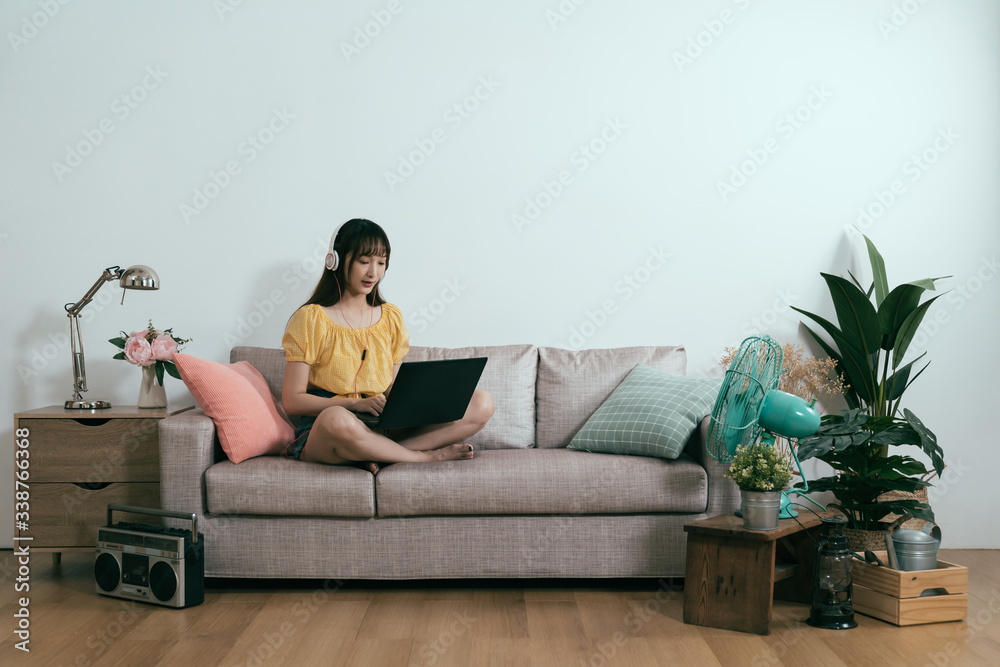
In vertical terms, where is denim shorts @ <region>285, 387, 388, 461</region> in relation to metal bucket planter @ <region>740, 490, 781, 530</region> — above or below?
above

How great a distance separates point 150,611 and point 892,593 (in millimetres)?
2286

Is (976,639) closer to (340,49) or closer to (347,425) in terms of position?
(347,425)

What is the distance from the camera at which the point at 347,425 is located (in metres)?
2.40

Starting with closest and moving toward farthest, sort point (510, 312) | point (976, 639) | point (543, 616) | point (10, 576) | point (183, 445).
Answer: point (976, 639), point (543, 616), point (183, 445), point (10, 576), point (510, 312)

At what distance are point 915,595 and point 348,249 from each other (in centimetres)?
222

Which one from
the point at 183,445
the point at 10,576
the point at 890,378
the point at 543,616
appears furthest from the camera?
the point at 890,378

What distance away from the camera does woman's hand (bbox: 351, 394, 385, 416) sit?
2.60m

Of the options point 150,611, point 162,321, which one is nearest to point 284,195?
point 162,321

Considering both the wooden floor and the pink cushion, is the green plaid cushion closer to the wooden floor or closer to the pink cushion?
the wooden floor

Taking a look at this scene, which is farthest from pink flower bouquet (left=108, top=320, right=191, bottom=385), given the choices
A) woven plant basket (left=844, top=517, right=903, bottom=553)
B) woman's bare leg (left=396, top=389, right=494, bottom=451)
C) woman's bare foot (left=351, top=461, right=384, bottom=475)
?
woven plant basket (left=844, top=517, right=903, bottom=553)

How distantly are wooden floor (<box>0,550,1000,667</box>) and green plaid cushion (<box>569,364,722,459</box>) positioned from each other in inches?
19.3

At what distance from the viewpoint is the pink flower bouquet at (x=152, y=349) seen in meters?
2.94

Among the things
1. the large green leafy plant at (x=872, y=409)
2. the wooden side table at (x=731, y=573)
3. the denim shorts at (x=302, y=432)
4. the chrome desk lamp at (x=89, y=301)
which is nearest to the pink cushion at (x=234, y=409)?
the denim shorts at (x=302, y=432)

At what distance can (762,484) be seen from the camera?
2215mm
